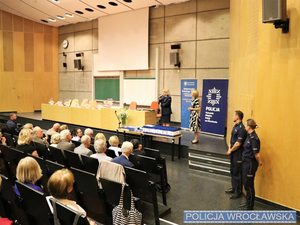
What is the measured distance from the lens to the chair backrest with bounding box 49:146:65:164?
14.9 feet

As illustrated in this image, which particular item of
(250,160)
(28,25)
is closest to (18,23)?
(28,25)

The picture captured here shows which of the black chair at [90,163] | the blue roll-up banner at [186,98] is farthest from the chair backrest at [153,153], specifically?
the blue roll-up banner at [186,98]

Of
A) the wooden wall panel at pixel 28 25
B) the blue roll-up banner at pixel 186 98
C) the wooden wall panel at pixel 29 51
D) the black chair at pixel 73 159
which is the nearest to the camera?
the black chair at pixel 73 159

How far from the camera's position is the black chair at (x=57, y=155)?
4.55m

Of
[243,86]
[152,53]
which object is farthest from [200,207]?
[152,53]

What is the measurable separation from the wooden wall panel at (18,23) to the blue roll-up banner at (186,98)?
955 cm

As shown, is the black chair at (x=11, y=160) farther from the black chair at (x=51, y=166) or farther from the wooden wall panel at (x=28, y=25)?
the wooden wall panel at (x=28, y=25)

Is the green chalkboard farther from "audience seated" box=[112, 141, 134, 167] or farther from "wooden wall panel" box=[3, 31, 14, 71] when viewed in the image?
"audience seated" box=[112, 141, 134, 167]

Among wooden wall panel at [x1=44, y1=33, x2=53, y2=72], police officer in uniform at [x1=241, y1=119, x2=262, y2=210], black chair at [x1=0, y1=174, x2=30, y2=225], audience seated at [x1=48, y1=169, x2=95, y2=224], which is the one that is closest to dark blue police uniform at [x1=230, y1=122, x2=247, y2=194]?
police officer in uniform at [x1=241, y1=119, x2=262, y2=210]

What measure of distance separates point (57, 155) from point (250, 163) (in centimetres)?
295

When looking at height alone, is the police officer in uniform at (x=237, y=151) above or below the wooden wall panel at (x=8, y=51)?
below

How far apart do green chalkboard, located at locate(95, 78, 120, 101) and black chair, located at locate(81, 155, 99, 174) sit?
8.33 m

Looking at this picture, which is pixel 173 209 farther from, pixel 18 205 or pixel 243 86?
pixel 243 86

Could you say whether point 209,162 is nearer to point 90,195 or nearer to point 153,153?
point 153,153
